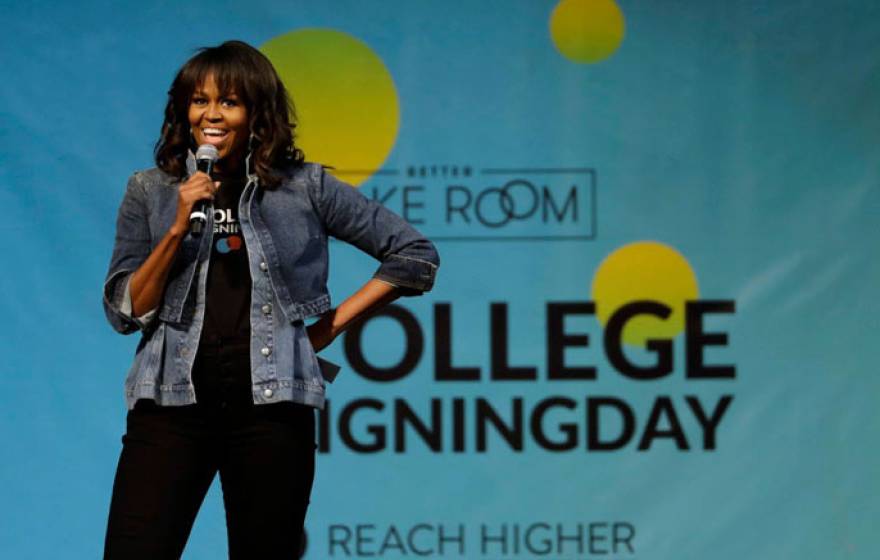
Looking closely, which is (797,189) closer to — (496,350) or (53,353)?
(496,350)

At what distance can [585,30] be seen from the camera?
3863 mm

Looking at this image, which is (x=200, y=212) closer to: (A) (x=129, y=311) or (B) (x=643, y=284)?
(A) (x=129, y=311)

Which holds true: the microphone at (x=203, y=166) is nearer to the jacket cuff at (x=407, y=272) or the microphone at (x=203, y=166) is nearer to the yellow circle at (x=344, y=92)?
the jacket cuff at (x=407, y=272)

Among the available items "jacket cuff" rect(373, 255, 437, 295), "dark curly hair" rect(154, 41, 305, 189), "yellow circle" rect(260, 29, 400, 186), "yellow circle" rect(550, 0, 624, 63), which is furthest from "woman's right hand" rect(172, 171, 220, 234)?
"yellow circle" rect(550, 0, 624, 63)

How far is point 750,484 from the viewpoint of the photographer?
12.8 feet

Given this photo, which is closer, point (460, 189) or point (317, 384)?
point (317, 384)

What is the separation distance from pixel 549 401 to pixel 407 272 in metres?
1.38

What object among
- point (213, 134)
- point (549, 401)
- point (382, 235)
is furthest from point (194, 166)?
point (549, 401)

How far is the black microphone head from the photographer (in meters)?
2.36

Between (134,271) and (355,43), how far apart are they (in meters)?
1.57

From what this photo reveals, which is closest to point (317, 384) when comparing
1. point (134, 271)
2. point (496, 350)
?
point (134, 271)

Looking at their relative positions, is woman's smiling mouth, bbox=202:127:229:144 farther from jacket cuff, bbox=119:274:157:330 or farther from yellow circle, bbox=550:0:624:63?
yellow circle, bbox=550:0:624:63

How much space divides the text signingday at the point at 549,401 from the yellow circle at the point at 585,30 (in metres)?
0.68

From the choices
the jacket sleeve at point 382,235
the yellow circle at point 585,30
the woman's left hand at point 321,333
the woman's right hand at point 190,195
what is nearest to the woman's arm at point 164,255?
the woman's right hand at point 190,195
